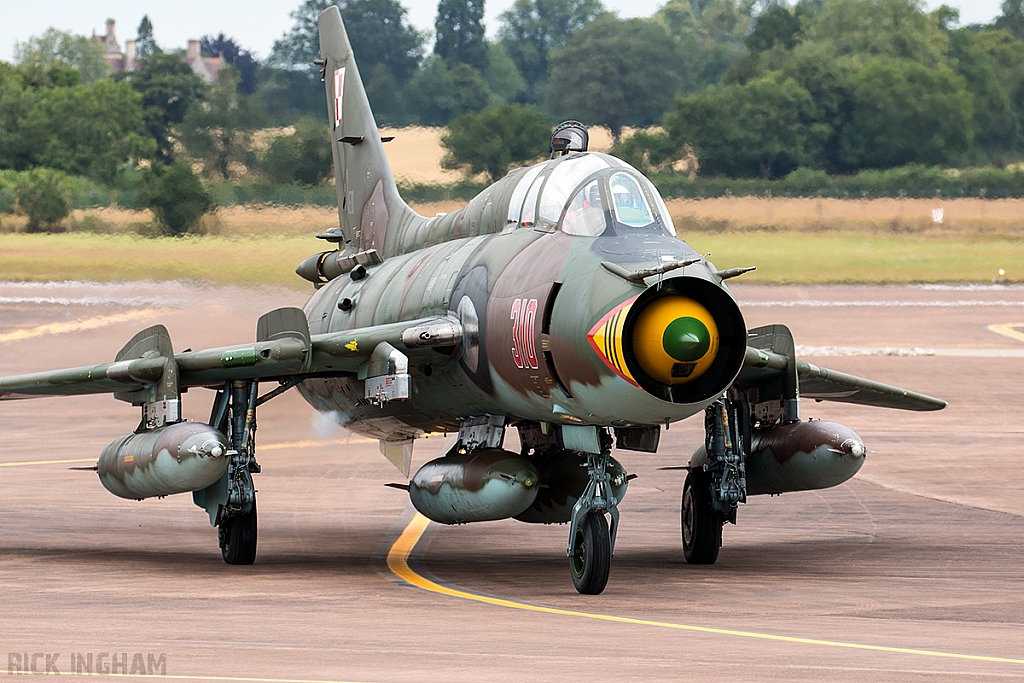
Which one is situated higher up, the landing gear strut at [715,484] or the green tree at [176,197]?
the green tree at [176,197]

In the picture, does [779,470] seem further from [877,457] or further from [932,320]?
[932,320]

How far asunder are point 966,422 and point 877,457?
5647 mm

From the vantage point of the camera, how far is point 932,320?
160ft

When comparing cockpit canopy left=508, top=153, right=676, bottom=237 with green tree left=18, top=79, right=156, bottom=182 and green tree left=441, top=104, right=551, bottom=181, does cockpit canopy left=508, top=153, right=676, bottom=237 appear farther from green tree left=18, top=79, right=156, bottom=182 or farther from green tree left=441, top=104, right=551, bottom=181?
green tree left=18, top=79, right=156, bottom=182

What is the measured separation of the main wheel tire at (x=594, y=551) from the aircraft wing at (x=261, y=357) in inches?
105

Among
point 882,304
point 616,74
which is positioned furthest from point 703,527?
point 882,304

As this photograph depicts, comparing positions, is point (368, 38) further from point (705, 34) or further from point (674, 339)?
point (705, 34)

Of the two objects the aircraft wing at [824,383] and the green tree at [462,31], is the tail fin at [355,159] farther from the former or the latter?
the green tree at [462,31]

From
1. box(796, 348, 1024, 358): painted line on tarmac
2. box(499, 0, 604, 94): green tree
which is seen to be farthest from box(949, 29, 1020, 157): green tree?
box(499, 0, 604, 94): green tree

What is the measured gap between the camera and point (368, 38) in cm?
4109

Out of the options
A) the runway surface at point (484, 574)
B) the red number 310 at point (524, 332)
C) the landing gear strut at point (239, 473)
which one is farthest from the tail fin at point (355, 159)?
the red number 310 at point (524, 332)

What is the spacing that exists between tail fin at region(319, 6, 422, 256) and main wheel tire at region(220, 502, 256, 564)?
420cm

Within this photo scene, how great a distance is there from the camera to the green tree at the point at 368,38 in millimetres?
37469

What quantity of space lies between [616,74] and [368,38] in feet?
28.2
